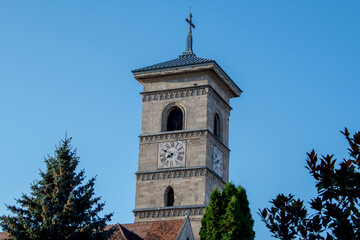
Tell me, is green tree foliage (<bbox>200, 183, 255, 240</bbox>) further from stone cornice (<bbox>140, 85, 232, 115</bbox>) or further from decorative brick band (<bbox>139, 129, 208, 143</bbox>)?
stone cornice (<bbox>140, 85, 232, 115</bbox>)

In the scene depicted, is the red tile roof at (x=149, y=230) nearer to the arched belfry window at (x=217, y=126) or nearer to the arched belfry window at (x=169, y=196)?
the arched belfry window at (x=169, y=196)

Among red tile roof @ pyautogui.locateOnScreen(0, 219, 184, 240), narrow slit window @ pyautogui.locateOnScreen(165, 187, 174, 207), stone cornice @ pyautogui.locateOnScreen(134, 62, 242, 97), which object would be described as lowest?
red tile roof @ pyautogui.locateOnScreen(0, 219, 184, 240)

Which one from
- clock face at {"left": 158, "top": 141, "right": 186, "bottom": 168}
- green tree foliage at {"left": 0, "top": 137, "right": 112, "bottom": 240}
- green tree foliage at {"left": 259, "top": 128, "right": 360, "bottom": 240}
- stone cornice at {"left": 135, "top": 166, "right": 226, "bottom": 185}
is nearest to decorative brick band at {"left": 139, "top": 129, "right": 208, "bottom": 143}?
Answer: clock face at {"left": 158, "top": 141, "right": 186, "bottom": 168}

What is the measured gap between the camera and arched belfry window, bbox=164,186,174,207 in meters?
38.5

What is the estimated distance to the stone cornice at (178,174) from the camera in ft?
125

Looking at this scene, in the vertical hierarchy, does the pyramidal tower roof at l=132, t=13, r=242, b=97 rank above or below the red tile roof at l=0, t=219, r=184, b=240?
above

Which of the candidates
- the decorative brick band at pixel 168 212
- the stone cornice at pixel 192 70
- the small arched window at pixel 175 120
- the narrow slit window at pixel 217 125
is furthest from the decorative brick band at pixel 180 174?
the stone cornice at pixel 192 70

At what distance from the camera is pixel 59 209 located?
23.5m

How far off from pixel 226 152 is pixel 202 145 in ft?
10.7

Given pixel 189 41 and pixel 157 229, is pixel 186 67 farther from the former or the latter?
pixel 157 229

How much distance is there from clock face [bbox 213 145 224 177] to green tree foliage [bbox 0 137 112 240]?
16.0 metres

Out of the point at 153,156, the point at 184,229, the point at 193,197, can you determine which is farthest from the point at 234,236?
the point at 153,156

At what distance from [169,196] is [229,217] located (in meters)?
11.0

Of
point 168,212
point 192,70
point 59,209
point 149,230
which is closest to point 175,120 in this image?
point 192,70
